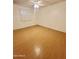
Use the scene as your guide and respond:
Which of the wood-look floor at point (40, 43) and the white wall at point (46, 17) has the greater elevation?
the white wall at point (46, 17)

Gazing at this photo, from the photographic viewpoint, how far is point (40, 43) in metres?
1.01

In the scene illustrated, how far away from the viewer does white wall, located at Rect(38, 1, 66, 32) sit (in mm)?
986

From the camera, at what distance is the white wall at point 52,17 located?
0.99 m

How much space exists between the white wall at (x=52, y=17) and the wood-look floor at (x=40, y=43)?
0.05m

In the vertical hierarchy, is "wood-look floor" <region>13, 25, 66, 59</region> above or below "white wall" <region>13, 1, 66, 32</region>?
below

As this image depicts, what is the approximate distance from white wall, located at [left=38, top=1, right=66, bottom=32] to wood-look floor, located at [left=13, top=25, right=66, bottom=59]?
5 centimetres

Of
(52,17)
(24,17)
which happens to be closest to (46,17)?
(52,17)

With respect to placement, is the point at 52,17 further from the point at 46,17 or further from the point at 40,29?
the point at 40,29

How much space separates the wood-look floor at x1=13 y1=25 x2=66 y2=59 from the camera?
0.96 m

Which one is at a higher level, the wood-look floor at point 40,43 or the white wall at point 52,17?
the white wall at point 52,17

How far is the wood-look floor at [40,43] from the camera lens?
958 mm

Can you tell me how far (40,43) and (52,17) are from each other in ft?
0.89

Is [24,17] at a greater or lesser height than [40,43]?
greater
